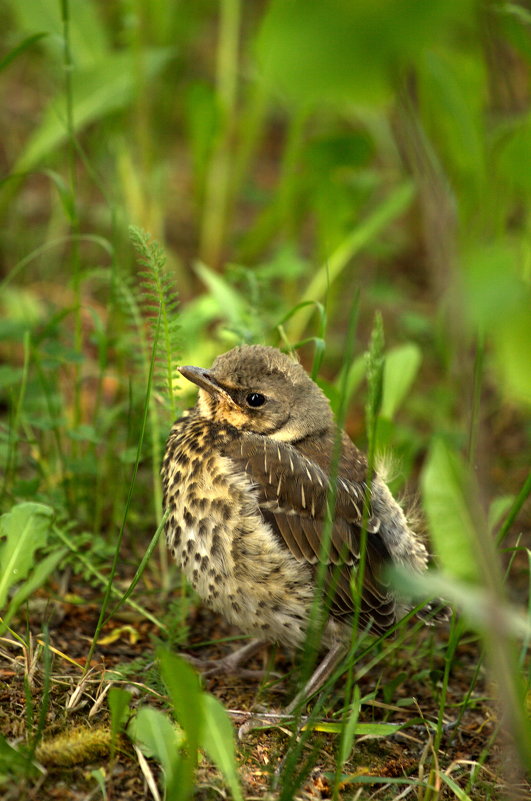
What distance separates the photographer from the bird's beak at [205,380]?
2.86m

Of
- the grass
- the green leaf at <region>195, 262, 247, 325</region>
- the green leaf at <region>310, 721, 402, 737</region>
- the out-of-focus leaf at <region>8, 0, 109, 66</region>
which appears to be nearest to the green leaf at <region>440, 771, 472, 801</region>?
the grass

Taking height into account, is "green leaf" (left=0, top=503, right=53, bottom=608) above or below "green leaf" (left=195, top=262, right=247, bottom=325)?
below

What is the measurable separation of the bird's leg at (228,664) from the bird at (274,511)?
0.04 meters

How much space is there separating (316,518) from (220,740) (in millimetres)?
870

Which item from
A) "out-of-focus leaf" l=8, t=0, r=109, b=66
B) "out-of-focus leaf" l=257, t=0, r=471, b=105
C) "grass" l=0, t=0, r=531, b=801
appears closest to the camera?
"out-of-focus leaf" l=257, t=0, r=471, b=105

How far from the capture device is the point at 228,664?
9.39 ft

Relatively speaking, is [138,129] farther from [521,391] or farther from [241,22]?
[521,391]

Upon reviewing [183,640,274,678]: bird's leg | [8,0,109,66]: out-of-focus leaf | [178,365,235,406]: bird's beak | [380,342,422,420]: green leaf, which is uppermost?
[8,0,109,66]: out-of-focus leaf

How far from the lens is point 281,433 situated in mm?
2922

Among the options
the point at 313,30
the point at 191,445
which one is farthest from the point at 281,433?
the point at 313,30

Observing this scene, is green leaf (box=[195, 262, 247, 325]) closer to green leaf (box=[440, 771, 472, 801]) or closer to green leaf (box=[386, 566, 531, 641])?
green leaf (box=[440, 771, 472, 801])

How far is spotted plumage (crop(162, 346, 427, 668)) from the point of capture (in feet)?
8.54

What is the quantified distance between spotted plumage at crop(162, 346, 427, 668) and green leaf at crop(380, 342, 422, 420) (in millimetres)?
565

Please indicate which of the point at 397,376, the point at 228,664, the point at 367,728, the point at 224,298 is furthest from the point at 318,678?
the point at 224,298
